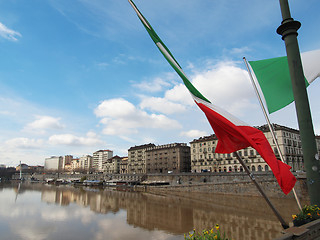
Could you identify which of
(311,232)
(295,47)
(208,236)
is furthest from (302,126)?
(208,236)

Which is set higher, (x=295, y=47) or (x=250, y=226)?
(x=295, y=47)

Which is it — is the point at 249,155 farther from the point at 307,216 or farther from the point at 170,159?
the point at 307,216

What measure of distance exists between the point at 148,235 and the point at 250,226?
425 inches

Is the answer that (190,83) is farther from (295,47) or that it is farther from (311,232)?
(311,232)

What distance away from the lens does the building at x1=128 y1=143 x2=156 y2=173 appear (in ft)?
399

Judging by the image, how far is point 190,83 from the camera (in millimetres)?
7613

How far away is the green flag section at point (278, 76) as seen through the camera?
1005 centimetres

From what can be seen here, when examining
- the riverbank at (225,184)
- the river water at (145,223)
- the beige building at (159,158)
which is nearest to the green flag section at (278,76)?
the river water at (145,223)

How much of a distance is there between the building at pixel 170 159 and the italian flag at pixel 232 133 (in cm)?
9506

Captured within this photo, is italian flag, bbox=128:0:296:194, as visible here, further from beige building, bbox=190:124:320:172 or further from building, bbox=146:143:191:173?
building, bbox=146:143:191:173

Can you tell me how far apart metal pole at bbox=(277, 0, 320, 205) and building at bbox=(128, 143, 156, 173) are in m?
114

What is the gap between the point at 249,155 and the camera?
233 feet

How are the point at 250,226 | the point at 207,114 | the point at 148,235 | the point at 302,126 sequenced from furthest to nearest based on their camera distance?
1. the point at 250,226
2. the point at 148,235
3. the point at 302,126
4. the point at 207,114

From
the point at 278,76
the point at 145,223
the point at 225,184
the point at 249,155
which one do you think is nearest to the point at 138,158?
the point at 249,155
